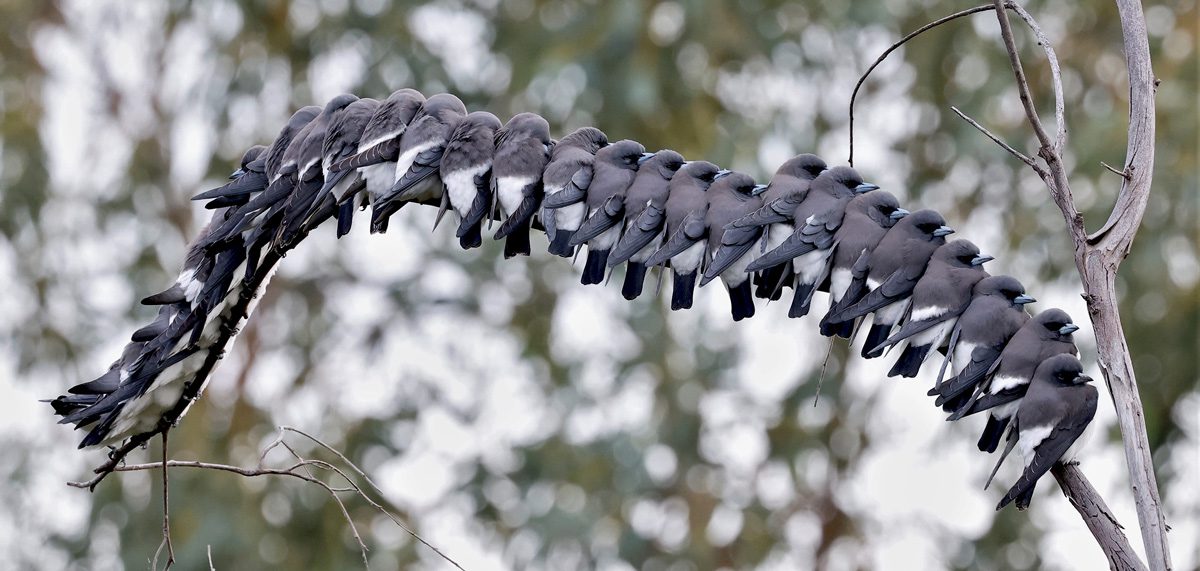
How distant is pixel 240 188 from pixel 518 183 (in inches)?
10.3

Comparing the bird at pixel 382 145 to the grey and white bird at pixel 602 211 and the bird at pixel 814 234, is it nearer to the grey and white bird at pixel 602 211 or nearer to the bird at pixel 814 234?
the grey and white bird at pixel 602 211

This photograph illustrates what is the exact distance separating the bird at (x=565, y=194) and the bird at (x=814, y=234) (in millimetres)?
152

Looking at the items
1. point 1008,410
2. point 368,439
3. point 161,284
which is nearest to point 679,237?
point 1008,410

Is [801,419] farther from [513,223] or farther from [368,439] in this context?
[513,223]

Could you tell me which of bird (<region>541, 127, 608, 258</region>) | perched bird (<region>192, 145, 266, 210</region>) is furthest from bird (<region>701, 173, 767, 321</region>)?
perched bird (<region>192, 145, 266, 210</region>)

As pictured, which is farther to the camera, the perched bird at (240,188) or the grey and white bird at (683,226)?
the perched bird at (240,188)

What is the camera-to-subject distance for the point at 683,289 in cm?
108

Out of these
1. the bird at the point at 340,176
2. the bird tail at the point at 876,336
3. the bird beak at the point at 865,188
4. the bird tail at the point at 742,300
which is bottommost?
the bird at the point at 340,176

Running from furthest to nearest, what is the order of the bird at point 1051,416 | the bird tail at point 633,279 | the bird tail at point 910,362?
the bird tail at point 633,279 → the bird tail at point 910,362 → the bird at point 1051,416

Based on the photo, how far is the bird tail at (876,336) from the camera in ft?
3.26

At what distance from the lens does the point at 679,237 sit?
1038mm

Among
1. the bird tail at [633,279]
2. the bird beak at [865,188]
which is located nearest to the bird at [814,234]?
the bird beak at [865,188]

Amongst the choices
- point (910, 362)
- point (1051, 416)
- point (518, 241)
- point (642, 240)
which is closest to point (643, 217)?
point (642, 240)

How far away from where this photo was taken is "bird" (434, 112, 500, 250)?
1122 mm
